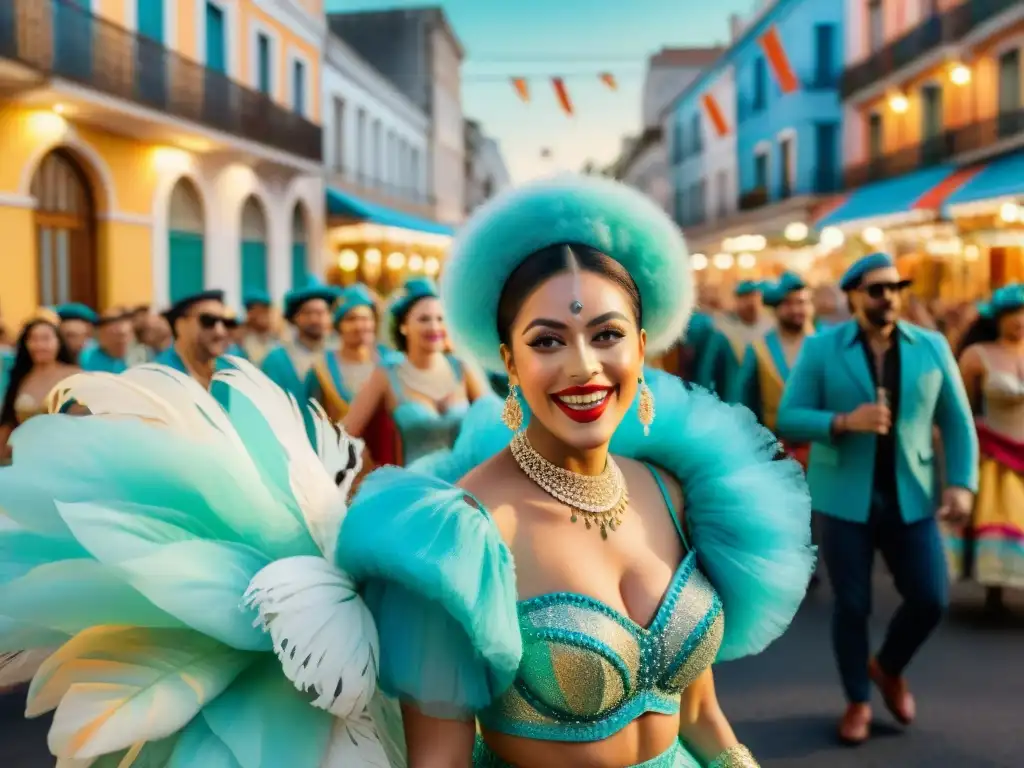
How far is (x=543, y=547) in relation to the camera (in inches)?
70.5

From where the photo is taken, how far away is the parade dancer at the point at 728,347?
9.05 metres

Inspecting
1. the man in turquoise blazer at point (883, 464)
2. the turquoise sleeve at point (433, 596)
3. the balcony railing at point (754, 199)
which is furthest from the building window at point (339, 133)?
the turquoise sleeve at point (433, 596)

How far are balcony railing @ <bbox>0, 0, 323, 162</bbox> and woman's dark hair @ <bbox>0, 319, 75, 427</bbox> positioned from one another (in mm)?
7983

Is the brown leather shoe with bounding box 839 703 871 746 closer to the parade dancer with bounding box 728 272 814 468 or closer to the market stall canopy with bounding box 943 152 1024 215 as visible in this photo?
the parade dancer with bounding box 728 272 814 468

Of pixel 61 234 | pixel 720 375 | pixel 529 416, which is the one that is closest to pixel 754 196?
pixel 61 234

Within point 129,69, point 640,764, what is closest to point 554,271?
point 640,764

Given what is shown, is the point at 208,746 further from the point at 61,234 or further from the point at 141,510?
the point at 61,234

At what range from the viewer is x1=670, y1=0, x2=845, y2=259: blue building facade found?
120 ft

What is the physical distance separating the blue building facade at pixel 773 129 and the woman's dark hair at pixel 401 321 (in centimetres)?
2178

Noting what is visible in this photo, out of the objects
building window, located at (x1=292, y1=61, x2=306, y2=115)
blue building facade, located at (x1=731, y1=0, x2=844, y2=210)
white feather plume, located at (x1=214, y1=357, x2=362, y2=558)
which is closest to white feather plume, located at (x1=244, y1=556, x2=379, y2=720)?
white feather plume, located at (x1=214, y1=357, x2=362, y2=558)

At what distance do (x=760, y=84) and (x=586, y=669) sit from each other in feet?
138

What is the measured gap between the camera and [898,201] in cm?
2380

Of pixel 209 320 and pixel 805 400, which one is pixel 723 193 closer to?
pixel 209 320

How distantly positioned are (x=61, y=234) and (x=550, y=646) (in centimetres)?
1622
